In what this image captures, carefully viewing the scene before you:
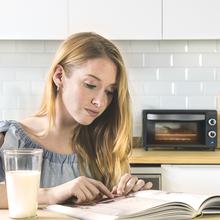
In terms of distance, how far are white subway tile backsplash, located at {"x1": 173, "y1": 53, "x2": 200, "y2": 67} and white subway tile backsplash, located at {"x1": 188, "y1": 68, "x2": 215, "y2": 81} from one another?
0.04 metres

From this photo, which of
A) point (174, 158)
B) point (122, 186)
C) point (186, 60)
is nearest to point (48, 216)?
point (122, 186)

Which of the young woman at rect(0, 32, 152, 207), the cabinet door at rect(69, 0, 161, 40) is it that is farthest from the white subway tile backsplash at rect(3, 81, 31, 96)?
the young woman at rect(0, 32, 152, 207)

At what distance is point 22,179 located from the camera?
1.26 m

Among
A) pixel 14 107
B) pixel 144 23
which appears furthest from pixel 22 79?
pixel 144 23

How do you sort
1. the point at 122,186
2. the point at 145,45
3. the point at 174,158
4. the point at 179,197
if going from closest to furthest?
1. the point at 179,197
2. the point at 122,186
3. the point at 174,158
4. the point at 145,45

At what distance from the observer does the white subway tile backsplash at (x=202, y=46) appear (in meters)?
3.56

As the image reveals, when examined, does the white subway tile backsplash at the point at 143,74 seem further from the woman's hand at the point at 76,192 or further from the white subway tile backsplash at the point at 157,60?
the woman's hand at the point at 76,192

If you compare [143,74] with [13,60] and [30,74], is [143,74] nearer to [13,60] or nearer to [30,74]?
[30,74]

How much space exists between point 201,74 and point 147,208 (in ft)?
7.89

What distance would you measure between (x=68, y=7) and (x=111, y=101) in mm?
1475

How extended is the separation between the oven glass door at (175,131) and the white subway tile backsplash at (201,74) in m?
0.42

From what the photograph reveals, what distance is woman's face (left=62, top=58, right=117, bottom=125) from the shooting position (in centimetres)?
179

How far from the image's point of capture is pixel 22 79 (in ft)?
11.7

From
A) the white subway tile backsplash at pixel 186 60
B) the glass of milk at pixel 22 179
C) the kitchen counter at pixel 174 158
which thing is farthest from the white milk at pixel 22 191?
the white subway tile backsplash at pixel 186 60
